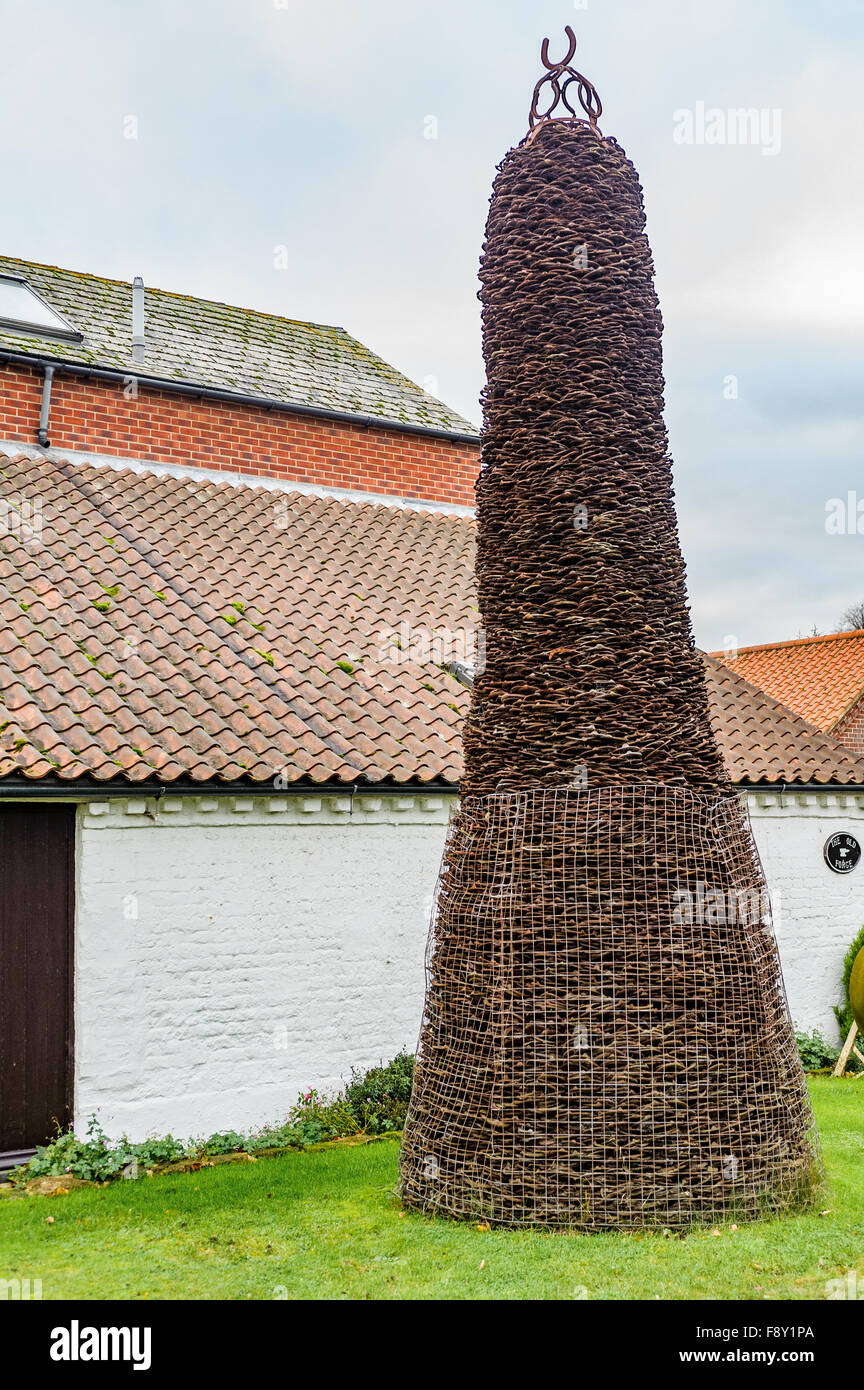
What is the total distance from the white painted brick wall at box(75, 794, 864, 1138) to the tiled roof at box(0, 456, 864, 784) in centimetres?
51

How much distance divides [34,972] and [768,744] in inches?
320

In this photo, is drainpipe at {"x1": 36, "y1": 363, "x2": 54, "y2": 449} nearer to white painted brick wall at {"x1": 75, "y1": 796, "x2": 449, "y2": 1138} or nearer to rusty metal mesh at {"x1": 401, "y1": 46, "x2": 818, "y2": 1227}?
white painted brick wall at {"x1": 75, "y1": 796, "x2": 449, "y2": 1138}

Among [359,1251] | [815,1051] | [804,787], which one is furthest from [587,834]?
[815,1051]

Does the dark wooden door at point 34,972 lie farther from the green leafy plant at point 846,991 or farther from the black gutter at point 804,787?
the green leafy plant at point 846,991

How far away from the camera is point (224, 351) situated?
1459 cm

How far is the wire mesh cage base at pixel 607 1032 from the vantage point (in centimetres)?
566

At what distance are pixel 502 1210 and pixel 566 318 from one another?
483 centimetres

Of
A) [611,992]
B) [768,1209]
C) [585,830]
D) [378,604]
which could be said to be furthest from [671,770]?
[378,604]

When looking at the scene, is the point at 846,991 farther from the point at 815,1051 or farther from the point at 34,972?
the point at 34,972

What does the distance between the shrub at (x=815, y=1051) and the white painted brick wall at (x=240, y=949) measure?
453cm

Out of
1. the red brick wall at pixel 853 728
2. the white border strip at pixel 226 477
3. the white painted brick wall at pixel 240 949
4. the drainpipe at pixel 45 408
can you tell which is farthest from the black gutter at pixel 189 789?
the red brick wall at pixel 853 728

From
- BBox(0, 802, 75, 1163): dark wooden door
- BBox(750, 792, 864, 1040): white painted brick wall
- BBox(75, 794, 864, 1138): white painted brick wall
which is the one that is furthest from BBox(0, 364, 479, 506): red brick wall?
BBox(750, 792, 864, 1040): white painted brick wall

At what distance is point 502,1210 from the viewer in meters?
5.72
